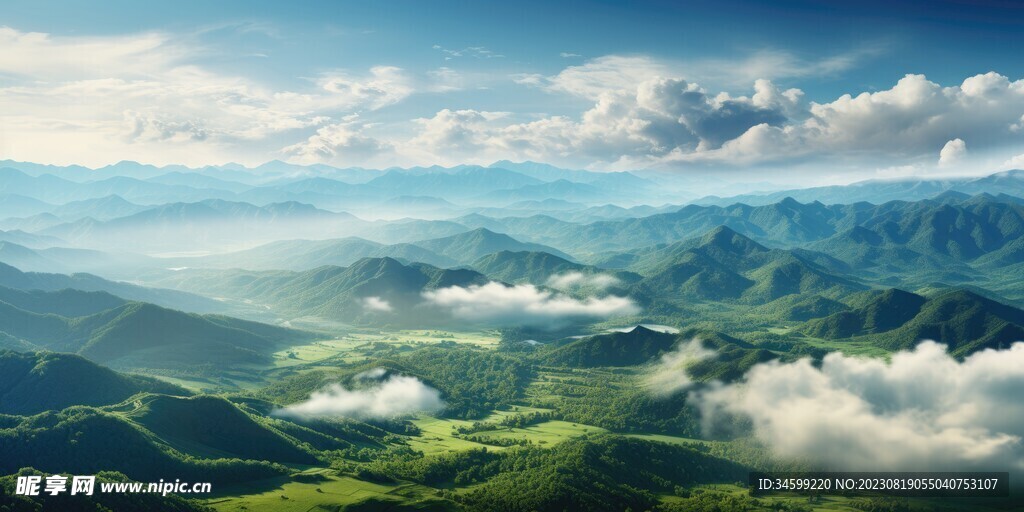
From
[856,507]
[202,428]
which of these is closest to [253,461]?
[202,428]

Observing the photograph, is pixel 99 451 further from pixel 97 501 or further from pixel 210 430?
pixel 97 501

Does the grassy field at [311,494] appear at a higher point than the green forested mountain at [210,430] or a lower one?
lower

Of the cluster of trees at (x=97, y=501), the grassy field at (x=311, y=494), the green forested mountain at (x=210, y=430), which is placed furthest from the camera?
the green forested mountain at (x=210, y=430)

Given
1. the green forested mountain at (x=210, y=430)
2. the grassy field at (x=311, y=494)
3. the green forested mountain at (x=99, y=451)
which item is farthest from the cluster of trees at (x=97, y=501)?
the green forested mountain at (x=210, y=430)

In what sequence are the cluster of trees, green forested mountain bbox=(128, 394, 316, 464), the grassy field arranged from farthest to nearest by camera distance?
green forested mountain bbox=(128, 394, 316, 464) < the grassy field < the cluster of trees

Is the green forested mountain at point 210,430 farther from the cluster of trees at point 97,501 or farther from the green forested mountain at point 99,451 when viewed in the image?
the cluster of trees at point 97,501

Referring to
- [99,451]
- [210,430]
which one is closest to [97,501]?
[99,451]

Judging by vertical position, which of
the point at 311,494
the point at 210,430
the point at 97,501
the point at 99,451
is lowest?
the point at 311,494

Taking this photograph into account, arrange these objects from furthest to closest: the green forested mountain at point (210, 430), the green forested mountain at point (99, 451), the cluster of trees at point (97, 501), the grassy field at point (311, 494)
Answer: the green forested mountain at point (210, 430)
the green forested mountain at point (99, 451)
the grassy field at point (311, 494)
the cluster of trees at point (97, 501)

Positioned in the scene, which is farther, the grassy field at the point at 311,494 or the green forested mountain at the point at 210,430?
the green forested mountain at the point at 210,430

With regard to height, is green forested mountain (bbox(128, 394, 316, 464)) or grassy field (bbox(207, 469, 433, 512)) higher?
green forested mountain (bbox(128, 394, 316, 464))

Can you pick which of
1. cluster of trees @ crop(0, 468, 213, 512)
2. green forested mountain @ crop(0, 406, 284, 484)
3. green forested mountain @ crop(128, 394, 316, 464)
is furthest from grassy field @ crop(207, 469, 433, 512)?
green forested mountain @ crop(128, 394, 316, 464)

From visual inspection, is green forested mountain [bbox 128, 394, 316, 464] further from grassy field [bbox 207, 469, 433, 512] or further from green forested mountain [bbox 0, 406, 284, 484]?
grassy field [bbox 207, 469, 433, 512]
